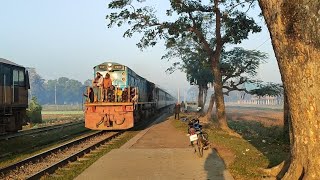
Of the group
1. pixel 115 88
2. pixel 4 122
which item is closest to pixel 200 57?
pixel 115 88

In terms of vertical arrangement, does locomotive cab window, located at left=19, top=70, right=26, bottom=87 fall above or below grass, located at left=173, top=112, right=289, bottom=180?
above

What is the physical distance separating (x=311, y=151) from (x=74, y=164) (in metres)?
7.11

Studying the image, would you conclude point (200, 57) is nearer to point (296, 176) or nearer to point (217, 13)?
point (217, 13)

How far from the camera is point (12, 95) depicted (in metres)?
19.1

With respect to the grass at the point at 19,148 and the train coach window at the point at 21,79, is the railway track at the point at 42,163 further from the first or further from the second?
the train coach window at the point at 21,79

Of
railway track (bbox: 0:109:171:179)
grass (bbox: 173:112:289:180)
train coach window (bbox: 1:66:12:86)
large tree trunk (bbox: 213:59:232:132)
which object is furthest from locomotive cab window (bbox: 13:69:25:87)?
large tree trunk (bbox: 213:59:232:132)

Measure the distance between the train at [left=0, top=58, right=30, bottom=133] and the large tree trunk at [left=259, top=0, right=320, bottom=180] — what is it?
14382 mm

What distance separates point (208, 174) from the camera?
930 cm

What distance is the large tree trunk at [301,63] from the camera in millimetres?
6531

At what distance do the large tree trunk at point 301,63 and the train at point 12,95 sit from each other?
47.2 ft

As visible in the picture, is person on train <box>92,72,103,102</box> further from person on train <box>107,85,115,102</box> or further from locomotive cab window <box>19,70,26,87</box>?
locomotive cab window <box>19,70,26,87</box>

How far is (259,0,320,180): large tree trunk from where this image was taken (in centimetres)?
653

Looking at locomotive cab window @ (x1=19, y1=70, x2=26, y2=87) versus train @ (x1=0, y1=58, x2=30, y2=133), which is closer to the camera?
train @ (x1=0, y1=58, x2=30, y2=133)

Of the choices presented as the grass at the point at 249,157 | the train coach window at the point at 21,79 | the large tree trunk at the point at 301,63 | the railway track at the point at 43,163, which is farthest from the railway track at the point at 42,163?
the train coach window at the point at 21,79
